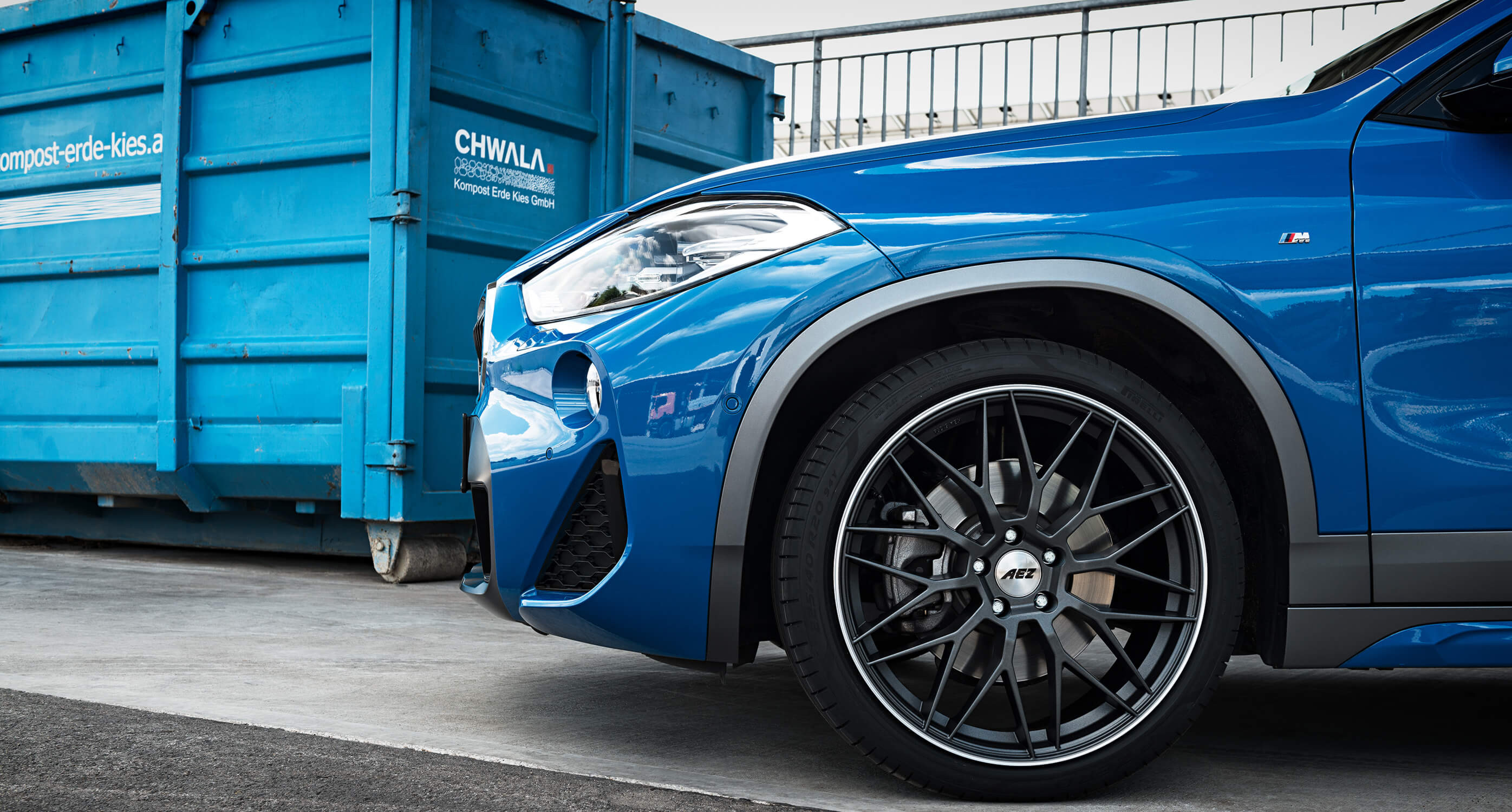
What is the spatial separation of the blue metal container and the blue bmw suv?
307cm

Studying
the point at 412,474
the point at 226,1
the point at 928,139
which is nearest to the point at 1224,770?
the point at 928,139

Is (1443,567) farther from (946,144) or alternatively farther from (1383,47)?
(946,144)

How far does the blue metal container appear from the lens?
16.4ft

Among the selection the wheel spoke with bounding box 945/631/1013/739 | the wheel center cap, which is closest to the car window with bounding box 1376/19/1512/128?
the wheel center cap

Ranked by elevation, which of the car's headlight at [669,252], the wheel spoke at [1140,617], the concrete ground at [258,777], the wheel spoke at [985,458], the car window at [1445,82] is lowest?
the concrete ground at [258,777]

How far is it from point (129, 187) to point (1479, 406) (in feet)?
18.6

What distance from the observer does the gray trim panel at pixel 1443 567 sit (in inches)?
79.7

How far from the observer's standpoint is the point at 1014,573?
6.81ft

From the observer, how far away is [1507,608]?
6.69ft

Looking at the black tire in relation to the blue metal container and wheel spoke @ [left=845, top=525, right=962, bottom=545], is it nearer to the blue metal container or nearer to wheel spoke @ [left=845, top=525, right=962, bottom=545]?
wheel spoke @ [left=845, top=525, right=962, bottom=545]

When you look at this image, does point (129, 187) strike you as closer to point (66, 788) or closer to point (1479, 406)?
point (66, 788)

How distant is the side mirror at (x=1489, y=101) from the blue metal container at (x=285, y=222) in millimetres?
3882

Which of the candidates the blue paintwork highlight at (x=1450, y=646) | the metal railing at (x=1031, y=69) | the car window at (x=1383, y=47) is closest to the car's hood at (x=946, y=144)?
the car window at (x=1383, y=47)

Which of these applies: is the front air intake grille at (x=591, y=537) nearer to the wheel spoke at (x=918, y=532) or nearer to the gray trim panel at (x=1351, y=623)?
the wheel spoke at (x=918, y=532)
